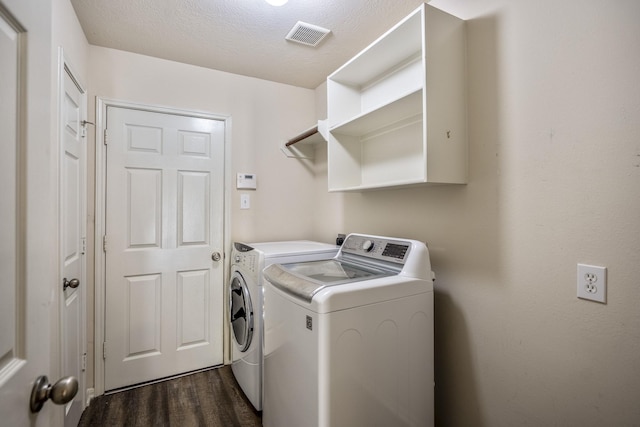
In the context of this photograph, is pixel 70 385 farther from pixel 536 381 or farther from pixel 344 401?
pixel 536 381

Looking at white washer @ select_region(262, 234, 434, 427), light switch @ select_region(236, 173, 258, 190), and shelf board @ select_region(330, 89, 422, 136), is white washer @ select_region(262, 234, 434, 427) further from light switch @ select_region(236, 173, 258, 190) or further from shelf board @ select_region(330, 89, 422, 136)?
light switch @ select_region(236, 173, 258, 190)

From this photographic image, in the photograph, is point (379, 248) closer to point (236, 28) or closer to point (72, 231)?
point (236, 28)

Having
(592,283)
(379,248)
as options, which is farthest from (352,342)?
(592,283)

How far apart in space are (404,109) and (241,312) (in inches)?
62.5

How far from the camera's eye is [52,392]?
602 mm

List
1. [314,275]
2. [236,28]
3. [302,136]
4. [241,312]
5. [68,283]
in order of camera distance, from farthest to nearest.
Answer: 1. [302,136]
2. [241,312]
3. [236,28]
4. [68,283]
5. [314,275]

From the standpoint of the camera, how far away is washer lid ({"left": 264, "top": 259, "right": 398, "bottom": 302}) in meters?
1.23

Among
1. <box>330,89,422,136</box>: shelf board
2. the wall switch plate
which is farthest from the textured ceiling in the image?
the wall switch plate

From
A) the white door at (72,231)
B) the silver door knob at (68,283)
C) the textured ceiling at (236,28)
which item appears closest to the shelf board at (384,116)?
the textured ceiling at (236,28)

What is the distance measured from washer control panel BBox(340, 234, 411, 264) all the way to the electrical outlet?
62cm

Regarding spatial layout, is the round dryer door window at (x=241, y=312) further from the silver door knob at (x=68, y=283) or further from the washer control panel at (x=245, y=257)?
the silver door knob at (x=68, y=283)

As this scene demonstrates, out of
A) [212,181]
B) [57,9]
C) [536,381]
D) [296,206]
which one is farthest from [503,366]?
[57,9]

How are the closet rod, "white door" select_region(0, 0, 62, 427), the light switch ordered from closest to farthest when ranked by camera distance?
"white door" select_region(0, 0, 62, 427), the closet rod, the light switch

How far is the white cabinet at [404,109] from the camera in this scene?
133 centimetres
